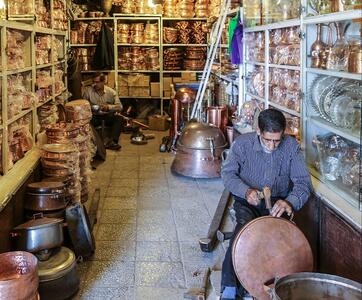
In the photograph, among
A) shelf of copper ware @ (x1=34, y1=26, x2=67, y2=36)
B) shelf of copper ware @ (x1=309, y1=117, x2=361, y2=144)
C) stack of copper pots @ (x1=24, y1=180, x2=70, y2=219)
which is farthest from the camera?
shelf of copper ware @ (x1=34, y1=26, x2=67, y2=36)

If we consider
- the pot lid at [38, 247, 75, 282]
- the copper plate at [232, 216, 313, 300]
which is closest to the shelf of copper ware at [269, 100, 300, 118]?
the copper plate at [232, 216, 313, 300]

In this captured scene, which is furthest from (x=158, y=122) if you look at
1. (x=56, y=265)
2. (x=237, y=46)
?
(x=56, y=265)

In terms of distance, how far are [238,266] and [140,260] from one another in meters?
1.15

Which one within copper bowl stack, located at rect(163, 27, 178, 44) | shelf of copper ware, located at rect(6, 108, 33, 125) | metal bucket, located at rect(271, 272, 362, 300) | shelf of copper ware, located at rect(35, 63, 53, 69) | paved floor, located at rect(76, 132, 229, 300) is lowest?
paved floor, located at rect(76, 132, 229, 300)

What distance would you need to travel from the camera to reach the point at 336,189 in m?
2.98

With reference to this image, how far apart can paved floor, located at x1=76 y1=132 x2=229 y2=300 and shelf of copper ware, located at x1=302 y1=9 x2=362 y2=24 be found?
1.66 m

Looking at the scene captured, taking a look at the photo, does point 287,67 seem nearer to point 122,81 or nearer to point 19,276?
point 19,276

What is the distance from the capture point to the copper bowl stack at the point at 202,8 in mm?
9188

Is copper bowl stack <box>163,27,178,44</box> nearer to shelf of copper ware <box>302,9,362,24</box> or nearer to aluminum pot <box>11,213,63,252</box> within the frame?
shelf of copper ware <box>302,9,362,24</box>

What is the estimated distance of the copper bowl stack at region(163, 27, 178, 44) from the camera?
9.39m

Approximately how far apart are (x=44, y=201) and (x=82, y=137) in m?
1.36

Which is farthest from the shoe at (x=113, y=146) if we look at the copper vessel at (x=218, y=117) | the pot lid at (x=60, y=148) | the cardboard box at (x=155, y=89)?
the pot lid at (x=60, y=148)

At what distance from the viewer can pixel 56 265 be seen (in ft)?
9.59

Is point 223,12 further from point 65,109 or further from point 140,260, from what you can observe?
point 140,260
